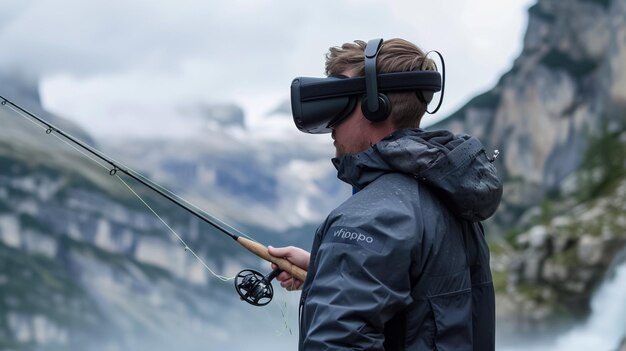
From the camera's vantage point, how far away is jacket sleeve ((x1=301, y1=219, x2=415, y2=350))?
331 cm

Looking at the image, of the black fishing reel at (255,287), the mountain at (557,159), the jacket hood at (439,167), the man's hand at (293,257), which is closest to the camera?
the jacket hood at (439,167)

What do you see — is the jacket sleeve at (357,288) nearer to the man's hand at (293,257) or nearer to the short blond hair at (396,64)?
the short blond hair at (396,64)

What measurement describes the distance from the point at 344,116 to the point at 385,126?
0.21m

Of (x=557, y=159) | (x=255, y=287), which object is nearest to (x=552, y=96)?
(x=557, y=159)

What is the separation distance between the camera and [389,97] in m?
3.89

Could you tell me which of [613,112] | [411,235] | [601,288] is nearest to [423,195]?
[411,235]

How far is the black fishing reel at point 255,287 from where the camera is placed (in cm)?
472

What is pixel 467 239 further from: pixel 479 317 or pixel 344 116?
pixel 344 116

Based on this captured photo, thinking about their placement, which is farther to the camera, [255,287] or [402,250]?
[255,287]

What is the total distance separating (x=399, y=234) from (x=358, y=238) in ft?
0.53

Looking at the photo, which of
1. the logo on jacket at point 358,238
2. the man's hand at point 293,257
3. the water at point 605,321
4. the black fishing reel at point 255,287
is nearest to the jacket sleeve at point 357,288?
the logo on jacket at point 358,238

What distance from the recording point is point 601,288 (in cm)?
6094

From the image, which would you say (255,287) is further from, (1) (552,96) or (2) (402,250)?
(1) (552,96)

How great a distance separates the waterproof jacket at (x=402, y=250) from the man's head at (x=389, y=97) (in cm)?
9
